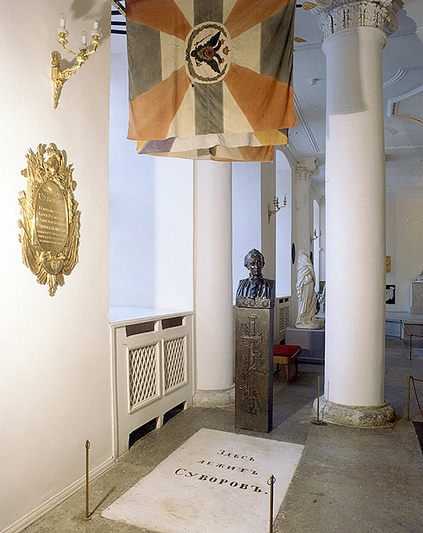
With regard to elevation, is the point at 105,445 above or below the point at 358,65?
below

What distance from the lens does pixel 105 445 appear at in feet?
13.3

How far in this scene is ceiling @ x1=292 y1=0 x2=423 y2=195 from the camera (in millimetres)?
6344

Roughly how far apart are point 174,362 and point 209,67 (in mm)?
3296

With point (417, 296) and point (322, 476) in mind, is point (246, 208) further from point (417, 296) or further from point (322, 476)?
point (417, 296)

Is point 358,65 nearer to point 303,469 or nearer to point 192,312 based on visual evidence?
point 192,312

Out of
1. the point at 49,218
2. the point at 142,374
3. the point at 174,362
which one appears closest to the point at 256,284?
the point at 174,362

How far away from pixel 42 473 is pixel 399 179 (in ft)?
50.2

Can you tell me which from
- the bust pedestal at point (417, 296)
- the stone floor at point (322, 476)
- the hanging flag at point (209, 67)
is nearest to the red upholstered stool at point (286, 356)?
the stone floor at point (322, 476)

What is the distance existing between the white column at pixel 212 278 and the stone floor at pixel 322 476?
0.40 metres

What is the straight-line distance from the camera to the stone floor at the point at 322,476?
316 centimetres

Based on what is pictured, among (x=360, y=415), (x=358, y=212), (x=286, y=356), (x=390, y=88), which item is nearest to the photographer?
(x=360, y=415)

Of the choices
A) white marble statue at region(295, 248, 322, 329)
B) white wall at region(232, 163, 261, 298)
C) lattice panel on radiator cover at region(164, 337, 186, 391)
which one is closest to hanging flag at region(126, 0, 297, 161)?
lattice panel on radiator cover at region(164, 337, 186, 391)

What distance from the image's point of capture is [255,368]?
16.4ft

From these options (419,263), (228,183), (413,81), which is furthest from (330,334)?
(419,263)
